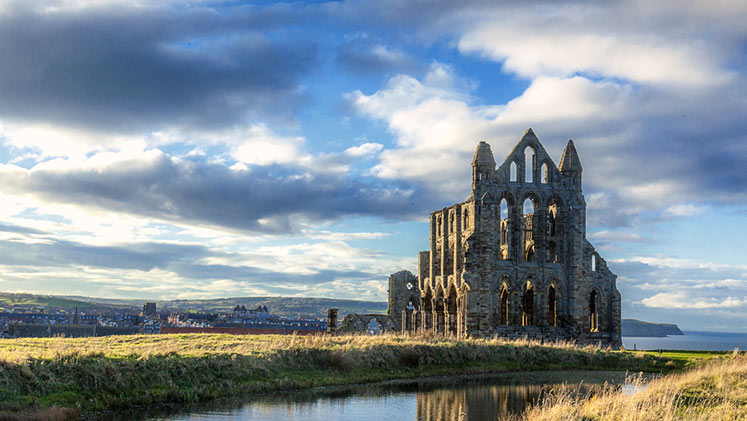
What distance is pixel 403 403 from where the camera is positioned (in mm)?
27203

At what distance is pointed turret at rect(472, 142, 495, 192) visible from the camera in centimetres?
6322

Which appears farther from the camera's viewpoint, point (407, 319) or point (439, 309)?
point (407, 319)

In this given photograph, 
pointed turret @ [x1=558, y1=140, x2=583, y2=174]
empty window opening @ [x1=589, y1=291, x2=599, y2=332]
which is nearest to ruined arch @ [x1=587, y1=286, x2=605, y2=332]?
empty window opening @ [x1=589, y1=291, x2=599, y2=332]

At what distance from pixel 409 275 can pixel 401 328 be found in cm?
561

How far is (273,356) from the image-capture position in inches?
1308

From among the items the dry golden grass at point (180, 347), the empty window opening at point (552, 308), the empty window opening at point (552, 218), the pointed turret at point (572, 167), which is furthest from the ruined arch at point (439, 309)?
the dry golden grass at point (180, 347)

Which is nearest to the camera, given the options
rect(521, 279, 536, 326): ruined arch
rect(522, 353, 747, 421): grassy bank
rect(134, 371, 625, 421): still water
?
rect(522, 353, 747, 421): grassy bank

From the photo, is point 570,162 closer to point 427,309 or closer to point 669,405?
point 427,309

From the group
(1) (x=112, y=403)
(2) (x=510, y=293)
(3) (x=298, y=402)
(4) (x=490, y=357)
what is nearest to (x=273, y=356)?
(3) (x=298, y=402)

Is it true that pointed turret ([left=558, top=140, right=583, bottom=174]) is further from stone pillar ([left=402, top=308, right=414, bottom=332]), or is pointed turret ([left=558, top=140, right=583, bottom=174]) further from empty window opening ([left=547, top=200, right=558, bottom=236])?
stone pillar ([left=402, top=308, right=414, bottom=332])

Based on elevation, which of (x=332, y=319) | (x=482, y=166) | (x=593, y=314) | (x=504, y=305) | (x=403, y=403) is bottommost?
(x=403, y=403)

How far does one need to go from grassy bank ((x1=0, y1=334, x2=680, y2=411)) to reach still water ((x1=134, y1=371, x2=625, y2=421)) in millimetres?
1934

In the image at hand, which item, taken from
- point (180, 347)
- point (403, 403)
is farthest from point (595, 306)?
point (403, 403)

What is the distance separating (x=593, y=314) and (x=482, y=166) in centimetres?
1722
